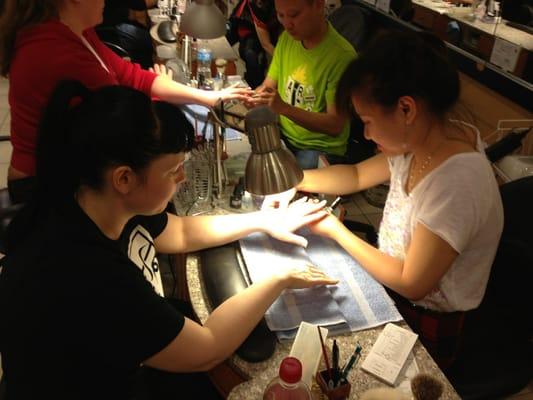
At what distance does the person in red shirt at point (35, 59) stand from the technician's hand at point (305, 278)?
85 cm

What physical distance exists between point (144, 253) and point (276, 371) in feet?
1.57

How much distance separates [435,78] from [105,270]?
0.90m

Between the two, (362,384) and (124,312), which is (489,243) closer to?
(362,384)

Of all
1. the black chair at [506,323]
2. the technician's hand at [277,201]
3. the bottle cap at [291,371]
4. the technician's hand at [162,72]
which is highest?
the technician's hand at [162,72]

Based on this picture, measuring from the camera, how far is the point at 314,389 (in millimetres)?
1054

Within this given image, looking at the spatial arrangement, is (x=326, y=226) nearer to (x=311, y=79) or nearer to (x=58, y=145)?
(x=58, y=145)

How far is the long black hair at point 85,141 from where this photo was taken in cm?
96

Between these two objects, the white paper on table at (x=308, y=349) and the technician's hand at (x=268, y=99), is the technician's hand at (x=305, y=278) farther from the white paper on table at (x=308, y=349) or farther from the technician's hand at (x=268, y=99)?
the technician's hand at (x=268, y=99)

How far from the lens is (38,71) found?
147 centimetres

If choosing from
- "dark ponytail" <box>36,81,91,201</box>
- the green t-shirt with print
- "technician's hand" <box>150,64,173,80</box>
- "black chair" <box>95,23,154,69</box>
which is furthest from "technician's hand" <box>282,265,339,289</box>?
"black chair" <box>95,23,154,69</box>

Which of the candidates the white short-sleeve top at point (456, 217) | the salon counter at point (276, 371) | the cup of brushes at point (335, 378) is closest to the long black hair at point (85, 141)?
the salon counter at point (276, 371)

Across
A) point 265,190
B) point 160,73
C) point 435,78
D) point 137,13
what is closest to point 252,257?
point 265,190

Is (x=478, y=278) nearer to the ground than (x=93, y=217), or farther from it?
nearer to the ground

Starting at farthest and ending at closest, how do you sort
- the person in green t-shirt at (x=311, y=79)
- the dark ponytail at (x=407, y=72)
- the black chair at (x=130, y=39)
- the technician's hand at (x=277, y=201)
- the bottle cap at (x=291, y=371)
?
1. the black chair at (x=130, y=39)
2. the person in green t-shirt at (x=311, y=79)
3. the technician's hand at (x=277, y=201)
4. the dark ponytail at (x=407, y=72)
5. the bottle cap at (x=291, y=371)
